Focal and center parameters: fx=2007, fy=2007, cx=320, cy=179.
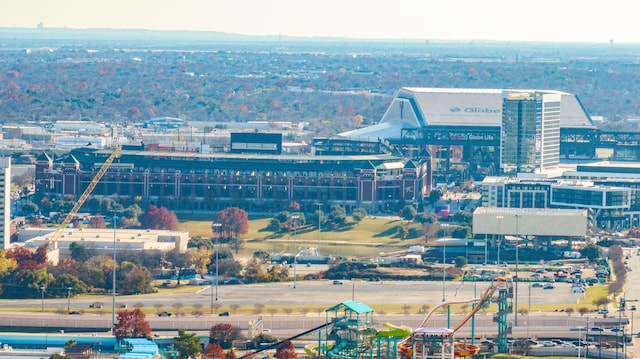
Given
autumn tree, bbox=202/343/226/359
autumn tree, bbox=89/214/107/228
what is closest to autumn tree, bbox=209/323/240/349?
autumn tree, bbox=202/343/226/359

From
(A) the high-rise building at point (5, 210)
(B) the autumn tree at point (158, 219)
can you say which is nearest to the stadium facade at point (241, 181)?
(B) the autumn tree at point (158, 219)

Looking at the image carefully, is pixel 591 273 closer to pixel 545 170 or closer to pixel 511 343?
pixel 511 343

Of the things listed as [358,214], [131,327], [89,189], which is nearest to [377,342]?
[131,327]

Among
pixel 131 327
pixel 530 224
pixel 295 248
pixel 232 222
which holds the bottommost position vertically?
pixel 131 327

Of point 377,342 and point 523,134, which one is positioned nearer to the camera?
point 377,342

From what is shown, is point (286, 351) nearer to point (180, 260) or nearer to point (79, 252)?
point (180, 260)

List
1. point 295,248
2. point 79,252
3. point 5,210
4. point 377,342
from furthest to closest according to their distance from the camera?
point 295,248 → point 5,210 → point 79,252 → point 377,342

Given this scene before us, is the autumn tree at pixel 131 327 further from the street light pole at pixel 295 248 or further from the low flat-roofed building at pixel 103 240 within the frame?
the low flat-roofed building at pixel 103 240
